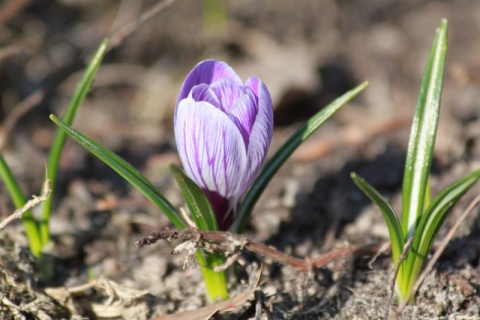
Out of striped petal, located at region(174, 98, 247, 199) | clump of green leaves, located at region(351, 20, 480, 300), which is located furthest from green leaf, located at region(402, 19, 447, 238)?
striped petal, located at region(174, 98, 247, 199)

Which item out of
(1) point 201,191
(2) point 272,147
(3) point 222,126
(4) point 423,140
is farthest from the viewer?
(2) point 272,147

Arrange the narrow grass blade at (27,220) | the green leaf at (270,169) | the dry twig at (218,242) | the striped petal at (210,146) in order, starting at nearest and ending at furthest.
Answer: the striped petal at (210,146) → the dry twig at (218,242) → the green leaf at (270,169) → the narrow grass blade at (27,220)

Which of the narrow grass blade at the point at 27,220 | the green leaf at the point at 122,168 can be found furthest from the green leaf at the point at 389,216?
the narrow grass blade at the point at 27,220

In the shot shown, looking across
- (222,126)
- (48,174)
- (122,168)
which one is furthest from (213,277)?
(48,174)

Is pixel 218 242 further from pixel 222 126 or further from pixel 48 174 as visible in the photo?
pixel 48 174

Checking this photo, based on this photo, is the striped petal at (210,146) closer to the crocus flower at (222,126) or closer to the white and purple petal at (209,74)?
the crocus flower at (222,126)

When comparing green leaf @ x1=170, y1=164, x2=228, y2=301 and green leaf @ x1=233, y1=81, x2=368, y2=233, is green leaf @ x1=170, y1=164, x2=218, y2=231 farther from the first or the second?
green leaf @ x1=233, y1=81, x2=368, y2=233

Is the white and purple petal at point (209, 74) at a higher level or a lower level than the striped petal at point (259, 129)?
higher
